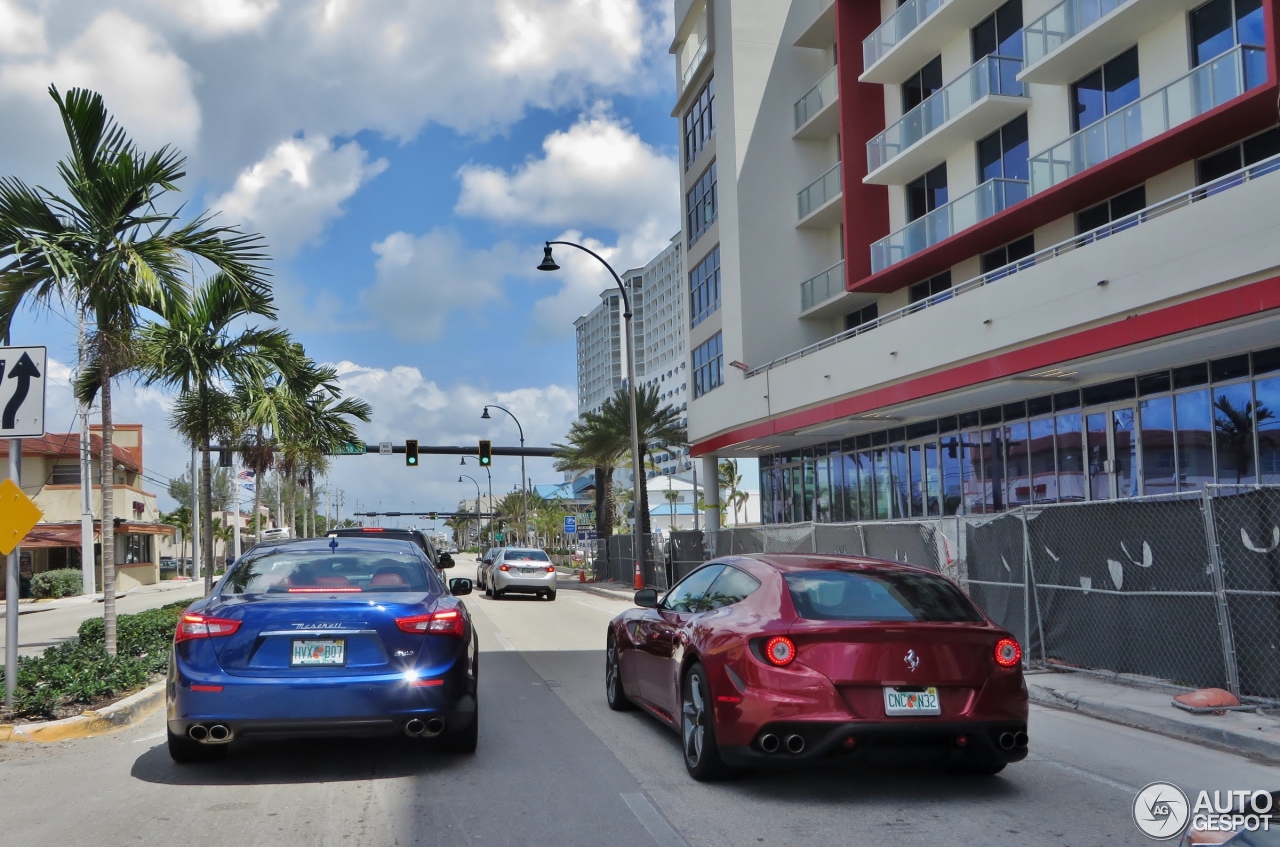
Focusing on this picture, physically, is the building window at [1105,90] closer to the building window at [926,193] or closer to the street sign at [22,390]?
the building window at [926,193]

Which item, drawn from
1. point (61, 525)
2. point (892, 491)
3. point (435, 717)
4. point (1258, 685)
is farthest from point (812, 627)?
point (61, 525)

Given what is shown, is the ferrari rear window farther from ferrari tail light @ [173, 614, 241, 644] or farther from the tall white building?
the tall white building

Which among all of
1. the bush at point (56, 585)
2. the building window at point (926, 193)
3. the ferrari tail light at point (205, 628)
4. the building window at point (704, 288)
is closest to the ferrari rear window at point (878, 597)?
the ferrari tail light at point (205, 628)

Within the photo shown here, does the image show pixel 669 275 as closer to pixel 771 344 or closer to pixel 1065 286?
pixel 771 344

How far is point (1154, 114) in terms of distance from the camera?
20047mm

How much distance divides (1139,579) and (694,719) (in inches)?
236

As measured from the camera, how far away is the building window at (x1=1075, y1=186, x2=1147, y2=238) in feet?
70.5

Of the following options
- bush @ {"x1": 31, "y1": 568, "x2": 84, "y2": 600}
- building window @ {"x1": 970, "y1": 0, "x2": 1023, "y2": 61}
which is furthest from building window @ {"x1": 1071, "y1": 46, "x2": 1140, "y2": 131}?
bush @ {"x1": 31, "y1": 568, "x2": 84, "y2": 600}

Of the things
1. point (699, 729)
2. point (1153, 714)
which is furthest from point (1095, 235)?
point (699, 729)

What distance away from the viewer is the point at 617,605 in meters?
28.4

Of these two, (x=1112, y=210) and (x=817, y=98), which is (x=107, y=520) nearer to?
(x=1112, y=210)

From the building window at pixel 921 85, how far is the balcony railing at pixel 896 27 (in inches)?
42.5

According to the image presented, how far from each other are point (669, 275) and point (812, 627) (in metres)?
192

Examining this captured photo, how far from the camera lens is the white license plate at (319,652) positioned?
267 inches
